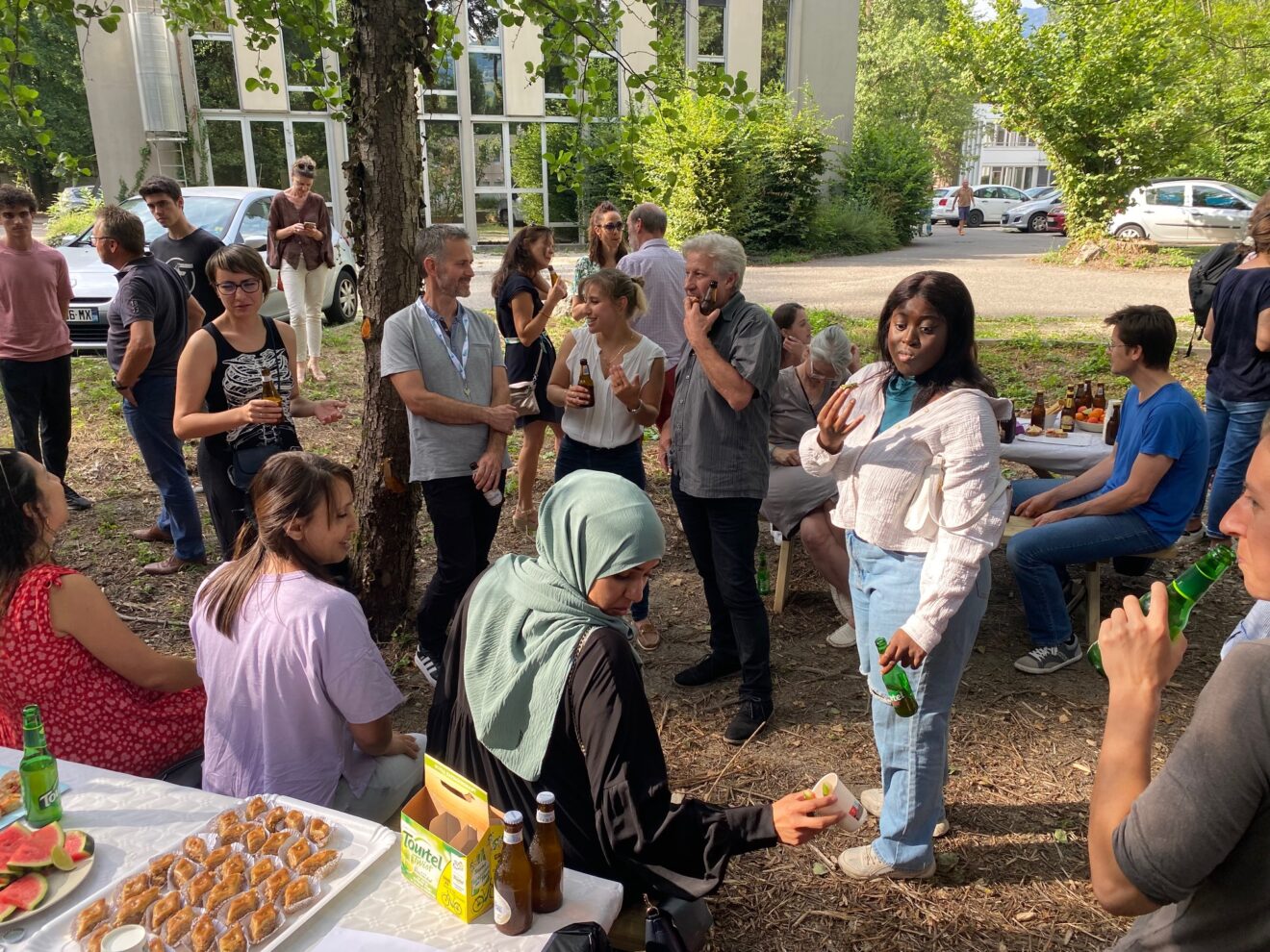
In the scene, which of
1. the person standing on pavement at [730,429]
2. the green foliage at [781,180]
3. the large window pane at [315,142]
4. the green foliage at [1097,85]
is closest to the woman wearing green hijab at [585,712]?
the person standing on pavement at [730,429]

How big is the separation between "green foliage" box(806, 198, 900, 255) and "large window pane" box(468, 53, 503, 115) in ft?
27.4

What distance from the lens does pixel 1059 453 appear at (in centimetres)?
483

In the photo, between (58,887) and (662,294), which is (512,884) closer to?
(58,887)

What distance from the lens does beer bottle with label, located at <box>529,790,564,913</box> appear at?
1689 millimetres

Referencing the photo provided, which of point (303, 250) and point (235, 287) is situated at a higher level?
point (303, 250)

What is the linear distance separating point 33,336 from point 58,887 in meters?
4.95

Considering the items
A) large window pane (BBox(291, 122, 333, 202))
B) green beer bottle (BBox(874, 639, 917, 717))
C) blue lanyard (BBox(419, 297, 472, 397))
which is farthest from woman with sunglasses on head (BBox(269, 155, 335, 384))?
large window pane (BBox(291, 122, 333, 202))

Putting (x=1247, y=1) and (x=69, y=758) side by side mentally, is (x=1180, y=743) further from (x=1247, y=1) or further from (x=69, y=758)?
(x=1247, y=1)

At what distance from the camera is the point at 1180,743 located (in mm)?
1220

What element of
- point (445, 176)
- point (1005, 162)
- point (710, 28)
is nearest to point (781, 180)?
point (710, 28)

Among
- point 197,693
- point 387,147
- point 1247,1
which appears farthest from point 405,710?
point 1247,1

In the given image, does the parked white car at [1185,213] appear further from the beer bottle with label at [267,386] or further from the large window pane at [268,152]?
the beer bottle with label at [267,386]

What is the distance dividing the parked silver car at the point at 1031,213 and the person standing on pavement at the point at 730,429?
29293 mm

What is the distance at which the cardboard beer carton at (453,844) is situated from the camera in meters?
1.63
